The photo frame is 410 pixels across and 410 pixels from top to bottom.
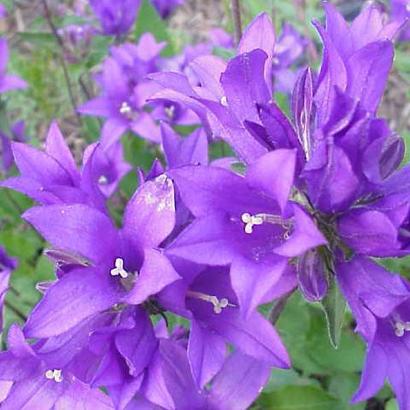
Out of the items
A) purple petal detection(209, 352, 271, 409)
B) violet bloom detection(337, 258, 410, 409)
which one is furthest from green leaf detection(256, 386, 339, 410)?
violet bloom detection(337, 258, 410, 409)

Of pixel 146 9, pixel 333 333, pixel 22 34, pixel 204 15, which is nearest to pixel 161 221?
pixel 333 333

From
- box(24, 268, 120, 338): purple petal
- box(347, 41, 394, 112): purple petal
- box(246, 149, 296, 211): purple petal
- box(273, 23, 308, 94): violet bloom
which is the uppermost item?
box(347, 41, 394, 112): purple petal

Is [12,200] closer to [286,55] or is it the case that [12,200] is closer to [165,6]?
[165,6]

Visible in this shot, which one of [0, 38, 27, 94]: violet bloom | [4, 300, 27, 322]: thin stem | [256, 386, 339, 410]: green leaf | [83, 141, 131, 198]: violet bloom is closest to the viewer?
[256, 386, 339, 410]: green leaf

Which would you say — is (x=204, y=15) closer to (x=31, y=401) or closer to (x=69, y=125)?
(x=69, y=125)

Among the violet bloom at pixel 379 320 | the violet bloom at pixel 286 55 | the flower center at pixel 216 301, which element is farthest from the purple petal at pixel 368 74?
the violet bloom at pixel 286 55

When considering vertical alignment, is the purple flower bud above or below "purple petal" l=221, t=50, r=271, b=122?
below

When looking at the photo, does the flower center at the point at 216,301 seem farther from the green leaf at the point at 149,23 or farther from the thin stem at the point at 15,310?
the green leaf at the point at 149,23

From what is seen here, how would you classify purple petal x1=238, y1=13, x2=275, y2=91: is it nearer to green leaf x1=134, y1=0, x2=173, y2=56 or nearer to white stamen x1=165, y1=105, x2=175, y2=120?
white stamen x1=165, y1=105, x2=175, y2=120
